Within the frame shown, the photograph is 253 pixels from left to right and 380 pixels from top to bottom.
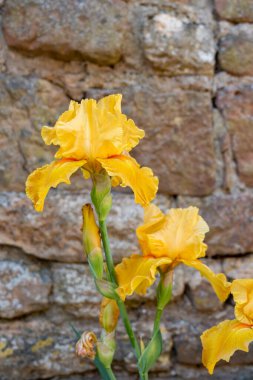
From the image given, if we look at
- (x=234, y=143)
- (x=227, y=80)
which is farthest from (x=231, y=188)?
(x=227, y=80)

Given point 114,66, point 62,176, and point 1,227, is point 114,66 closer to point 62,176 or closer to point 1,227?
point 1,227

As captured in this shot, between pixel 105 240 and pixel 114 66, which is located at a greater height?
pixel 114 66

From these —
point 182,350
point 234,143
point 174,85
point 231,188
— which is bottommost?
point 182,350

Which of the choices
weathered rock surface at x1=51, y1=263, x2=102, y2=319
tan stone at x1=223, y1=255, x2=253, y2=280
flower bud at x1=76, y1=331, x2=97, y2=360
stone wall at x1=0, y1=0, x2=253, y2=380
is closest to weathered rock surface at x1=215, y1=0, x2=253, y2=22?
stone wall at x1=0, y1=0, x2=253, y2=380

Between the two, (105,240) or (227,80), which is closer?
(105,240)

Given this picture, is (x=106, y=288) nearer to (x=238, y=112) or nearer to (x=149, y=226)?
(x=149, y=226)

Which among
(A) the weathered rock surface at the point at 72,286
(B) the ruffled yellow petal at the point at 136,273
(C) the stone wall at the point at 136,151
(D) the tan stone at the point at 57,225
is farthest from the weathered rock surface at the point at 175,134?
(B) the ruffled yellow petal at the point at 136,273

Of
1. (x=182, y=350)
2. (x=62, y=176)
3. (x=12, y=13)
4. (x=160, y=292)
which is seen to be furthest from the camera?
(x=182, y=350)
